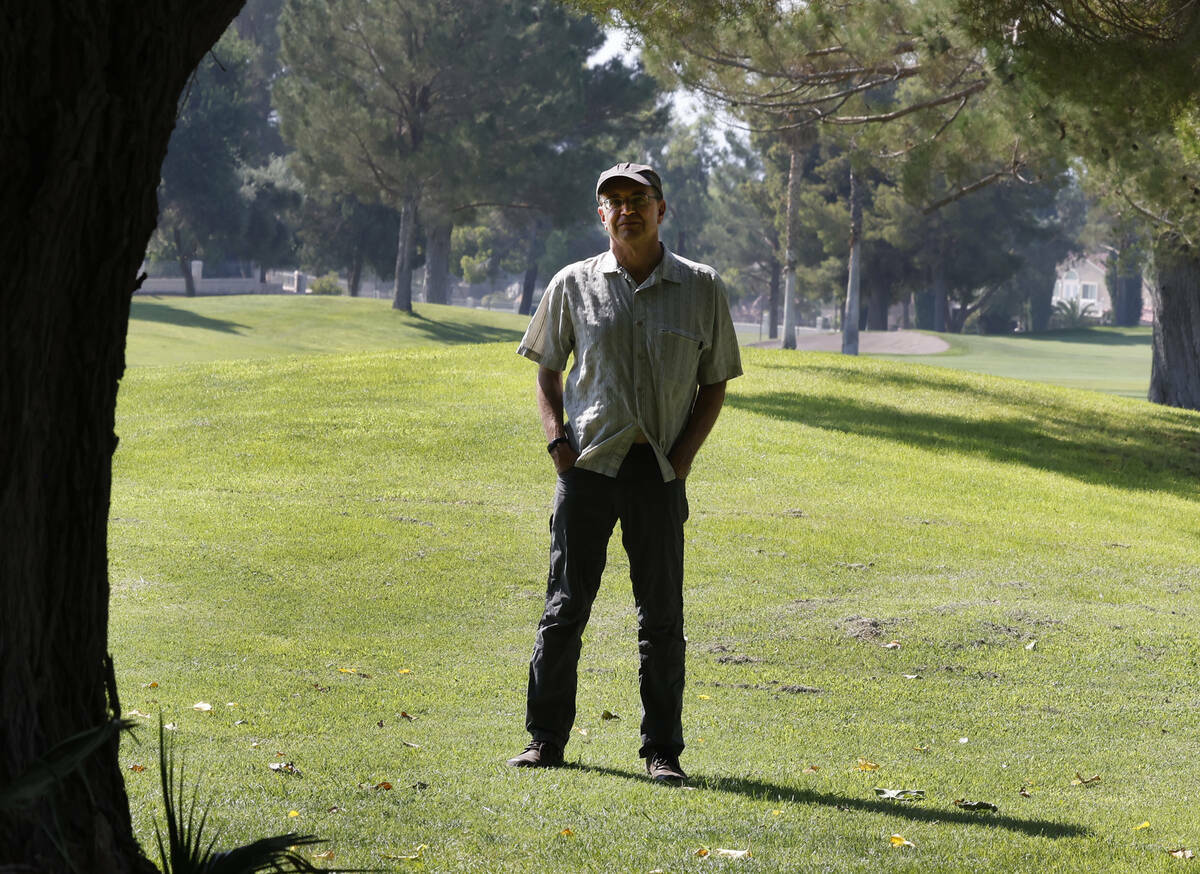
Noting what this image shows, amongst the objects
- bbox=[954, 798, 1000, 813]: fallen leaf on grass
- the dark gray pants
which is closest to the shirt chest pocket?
the dark gray pants

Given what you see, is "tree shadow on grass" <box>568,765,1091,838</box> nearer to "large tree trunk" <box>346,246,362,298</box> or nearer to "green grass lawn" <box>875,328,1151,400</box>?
"green grass lawn" <box>875,328,1151,400</box>

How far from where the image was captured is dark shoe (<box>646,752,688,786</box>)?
481 centimetres

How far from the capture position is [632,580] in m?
4.76

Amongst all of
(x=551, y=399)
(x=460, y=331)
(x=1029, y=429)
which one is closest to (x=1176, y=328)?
(x=1029, y=429)

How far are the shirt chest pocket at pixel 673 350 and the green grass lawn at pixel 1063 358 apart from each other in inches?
1306

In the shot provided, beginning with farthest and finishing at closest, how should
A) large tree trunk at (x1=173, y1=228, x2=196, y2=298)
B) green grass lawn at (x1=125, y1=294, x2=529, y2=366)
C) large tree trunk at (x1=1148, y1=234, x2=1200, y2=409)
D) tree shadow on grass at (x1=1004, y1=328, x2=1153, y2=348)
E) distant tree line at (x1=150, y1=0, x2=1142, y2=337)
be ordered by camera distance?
1. tree shadow on grass at (x1=1004, y1=328, x2=1153, y2=348)
2. large tree trunk at (x1=173, y1=228, x2=196, y2=298)
3. distant tree line at (x1=150, y1=0, x2=1142, y2=337)
4. green grass lawn at (x1=125, y1=294, x2=529, y2=366)
5. large tree trunk at (x1=1148, y1=234, x2=1200, y2=409)

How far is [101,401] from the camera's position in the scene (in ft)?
9.04

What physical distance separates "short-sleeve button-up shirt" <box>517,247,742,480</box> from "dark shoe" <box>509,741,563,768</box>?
39.1 inches

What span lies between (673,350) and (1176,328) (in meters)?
22.3

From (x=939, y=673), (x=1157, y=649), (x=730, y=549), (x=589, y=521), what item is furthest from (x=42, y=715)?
(x=730, y=549)

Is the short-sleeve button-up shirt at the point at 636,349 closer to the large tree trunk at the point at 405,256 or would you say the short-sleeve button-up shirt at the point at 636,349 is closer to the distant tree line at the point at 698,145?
the distant tree line at the point at 698,145

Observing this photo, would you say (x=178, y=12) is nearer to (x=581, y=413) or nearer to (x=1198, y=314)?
(x=581, y=413)

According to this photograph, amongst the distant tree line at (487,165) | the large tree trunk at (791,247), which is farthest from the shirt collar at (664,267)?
the large tree trunk at (791,247)

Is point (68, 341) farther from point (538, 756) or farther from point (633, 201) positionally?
point (538, 756)
